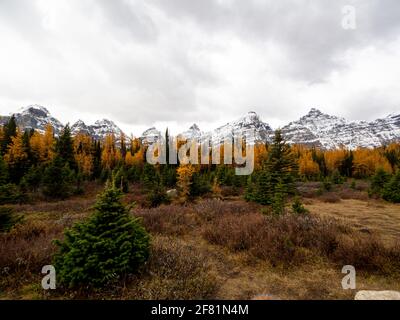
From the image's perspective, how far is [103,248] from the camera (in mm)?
5586

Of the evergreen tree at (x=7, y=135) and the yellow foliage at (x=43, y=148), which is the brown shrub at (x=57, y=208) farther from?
the evergreen tree at (x=7, y=135)

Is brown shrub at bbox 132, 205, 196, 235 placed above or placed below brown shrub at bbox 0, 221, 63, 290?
below

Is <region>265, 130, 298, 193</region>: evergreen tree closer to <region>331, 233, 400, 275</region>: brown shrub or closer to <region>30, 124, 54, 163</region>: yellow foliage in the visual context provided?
<region>331, 233, 400, 275</region>: brown shrub

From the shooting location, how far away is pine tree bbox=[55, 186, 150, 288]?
538cm

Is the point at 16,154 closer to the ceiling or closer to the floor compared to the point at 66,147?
closer to the floor

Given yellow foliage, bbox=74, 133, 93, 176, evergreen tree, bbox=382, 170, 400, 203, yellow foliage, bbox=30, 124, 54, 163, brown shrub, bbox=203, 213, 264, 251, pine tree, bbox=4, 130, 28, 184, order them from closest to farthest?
brown shrub, bbox=203, 213, 264, 251 → evergreen tree, bbox=382, 170, 400, 203 → pine tree, bbox=4, 130, 28, 184 → yellow foliage, bbox=30, 124, 54, 163 → yellow foliage, bbox=74, 133, 93, 176

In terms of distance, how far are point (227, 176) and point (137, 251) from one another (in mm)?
35913

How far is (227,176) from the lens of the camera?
41281mm

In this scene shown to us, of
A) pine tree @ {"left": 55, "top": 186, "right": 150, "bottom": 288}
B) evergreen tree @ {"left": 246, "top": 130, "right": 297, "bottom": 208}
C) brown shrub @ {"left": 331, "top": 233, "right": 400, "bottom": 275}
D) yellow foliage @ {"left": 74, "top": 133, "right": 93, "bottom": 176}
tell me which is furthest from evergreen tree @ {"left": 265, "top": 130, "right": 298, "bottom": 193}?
yellow foliage @ {"left": 74, "top": 133, "right": 93, "bottom": 176}

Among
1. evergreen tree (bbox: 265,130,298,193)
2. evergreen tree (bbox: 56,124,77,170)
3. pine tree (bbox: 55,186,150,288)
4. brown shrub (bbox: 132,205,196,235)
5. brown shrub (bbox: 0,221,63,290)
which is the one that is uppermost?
evergreen tree (bbox: 56,124,77,170)

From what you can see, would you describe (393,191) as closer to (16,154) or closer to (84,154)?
(16,154)

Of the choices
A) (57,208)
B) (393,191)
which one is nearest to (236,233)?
(57,208)
